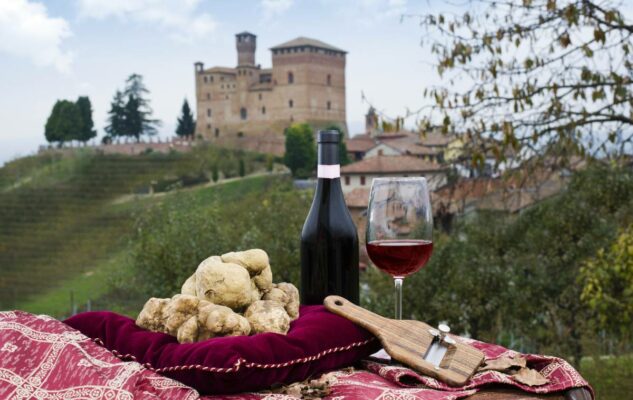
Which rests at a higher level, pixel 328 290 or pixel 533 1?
pixel 533 1

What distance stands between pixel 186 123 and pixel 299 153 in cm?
1190

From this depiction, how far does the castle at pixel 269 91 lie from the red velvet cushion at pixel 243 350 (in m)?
47.4

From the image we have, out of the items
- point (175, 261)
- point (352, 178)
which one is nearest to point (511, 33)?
point (175, 261)

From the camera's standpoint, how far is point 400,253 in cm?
140

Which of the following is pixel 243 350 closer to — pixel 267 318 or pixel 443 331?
pixel 267 318

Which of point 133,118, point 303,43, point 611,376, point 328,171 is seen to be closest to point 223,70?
point 303,43

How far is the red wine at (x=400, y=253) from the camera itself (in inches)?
55.0

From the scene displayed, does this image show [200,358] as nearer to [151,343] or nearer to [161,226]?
[151,343]

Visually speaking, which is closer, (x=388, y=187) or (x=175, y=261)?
(x=388, y=187)

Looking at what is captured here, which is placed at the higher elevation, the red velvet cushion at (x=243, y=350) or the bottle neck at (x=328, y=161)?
the bottle neck at (x=328, y=161)

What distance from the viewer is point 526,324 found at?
774cm

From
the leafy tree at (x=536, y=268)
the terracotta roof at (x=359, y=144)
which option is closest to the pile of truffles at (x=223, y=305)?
the leafy tree at (x=536, y=268)

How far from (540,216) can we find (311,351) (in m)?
6.90

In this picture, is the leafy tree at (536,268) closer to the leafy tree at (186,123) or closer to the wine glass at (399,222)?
the wine glass at (399,222)
